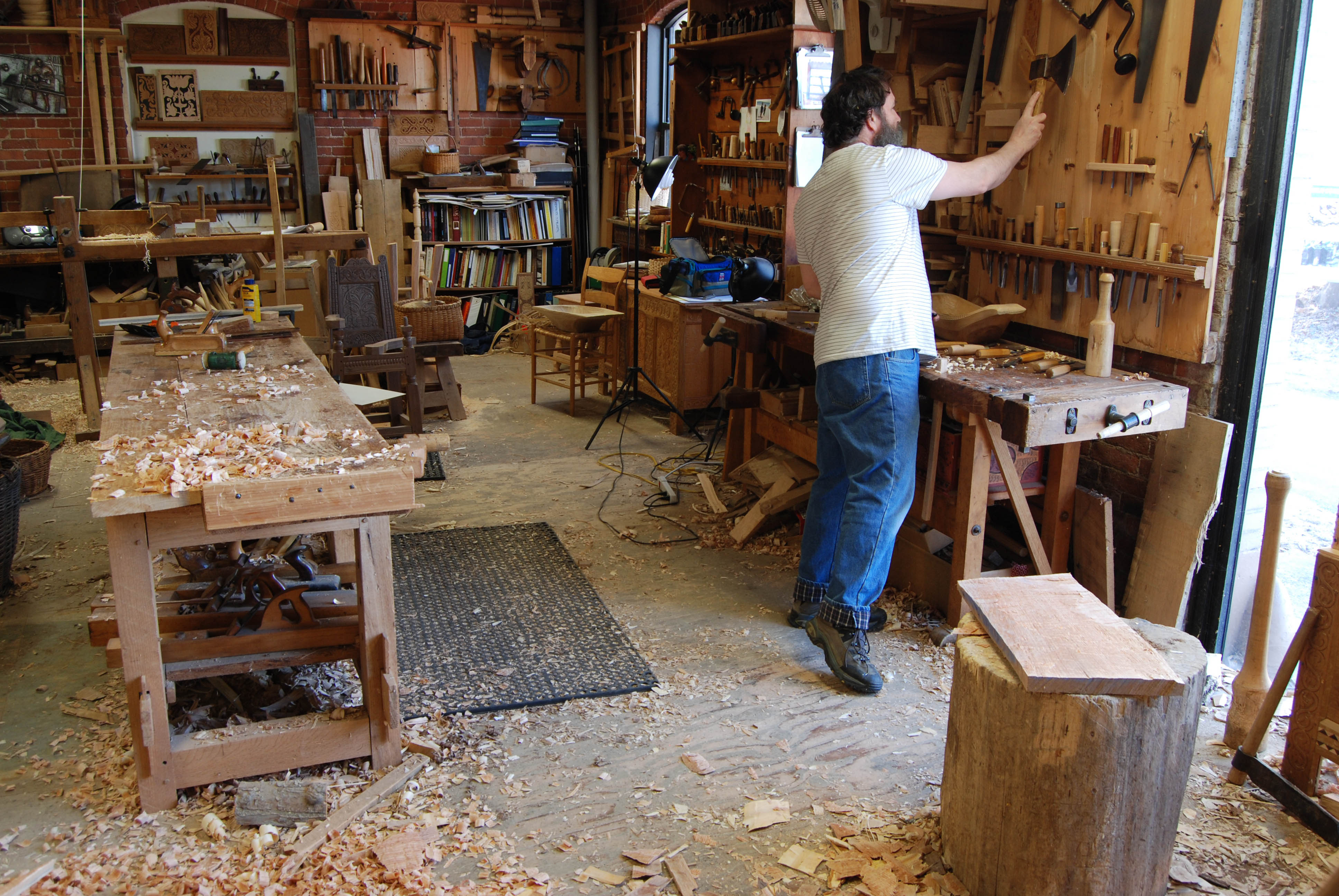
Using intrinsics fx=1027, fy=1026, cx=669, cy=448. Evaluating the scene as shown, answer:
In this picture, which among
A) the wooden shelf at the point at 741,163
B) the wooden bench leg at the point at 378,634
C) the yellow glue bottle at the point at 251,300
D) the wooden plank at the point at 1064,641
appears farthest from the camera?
the wooden shelf at the point at 741,163

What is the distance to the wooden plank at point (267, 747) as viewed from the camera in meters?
2.57

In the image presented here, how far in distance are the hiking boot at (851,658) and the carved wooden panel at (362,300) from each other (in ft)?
11.5

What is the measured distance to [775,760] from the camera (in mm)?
2807

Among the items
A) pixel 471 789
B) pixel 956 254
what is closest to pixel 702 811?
pixel 471 789

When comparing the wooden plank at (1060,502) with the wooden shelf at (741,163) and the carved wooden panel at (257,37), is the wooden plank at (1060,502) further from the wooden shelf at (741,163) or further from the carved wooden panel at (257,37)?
the carved wooden panel at (257,37)

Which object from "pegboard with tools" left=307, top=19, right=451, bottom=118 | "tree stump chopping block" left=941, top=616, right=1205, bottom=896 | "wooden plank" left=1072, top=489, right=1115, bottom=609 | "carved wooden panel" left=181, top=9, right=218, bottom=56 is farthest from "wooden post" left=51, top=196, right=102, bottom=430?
"tree stump chopping block" left=941, top=616, right=1205, bottom=896

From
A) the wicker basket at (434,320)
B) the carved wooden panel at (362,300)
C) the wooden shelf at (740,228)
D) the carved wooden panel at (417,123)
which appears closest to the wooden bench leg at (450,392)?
the wicker basket at (434,320)

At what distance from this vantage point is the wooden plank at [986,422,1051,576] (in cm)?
327

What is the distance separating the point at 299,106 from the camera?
8.60 meters

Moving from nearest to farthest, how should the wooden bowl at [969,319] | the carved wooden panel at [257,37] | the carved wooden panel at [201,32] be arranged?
the wooden bowl at [969,319], the carved wooden panel at [201,32], the carved wooden panel at [257,37]

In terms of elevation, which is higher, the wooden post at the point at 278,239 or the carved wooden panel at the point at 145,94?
the carved wooden panel at the point at 145,94

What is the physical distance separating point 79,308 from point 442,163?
3.65 meters

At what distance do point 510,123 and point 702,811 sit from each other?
7.82 metres

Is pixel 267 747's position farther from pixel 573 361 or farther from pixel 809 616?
pixel 573 361
